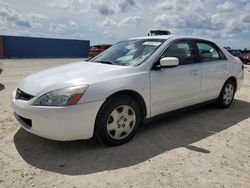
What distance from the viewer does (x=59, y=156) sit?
3.22 metres

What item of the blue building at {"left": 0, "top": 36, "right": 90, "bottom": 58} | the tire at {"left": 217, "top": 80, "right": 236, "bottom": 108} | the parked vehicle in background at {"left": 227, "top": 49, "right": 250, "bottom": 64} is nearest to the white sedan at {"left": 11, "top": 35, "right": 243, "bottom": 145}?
the tire at {"left": 217, "top": 80, "right": 236, "bottom": 108}

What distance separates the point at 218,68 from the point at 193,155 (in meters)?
2.37

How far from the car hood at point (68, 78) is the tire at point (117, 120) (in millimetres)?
361

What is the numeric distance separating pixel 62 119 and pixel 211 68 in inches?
123

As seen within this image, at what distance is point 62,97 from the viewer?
9.89ft

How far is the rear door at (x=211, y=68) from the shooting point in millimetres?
4676

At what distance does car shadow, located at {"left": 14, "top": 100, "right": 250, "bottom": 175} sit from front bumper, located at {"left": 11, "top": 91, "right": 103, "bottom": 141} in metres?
0.30

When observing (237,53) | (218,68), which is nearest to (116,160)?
(218,68)

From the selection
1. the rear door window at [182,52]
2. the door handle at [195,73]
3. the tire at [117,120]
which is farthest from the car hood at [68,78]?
the door handle at [195,73]

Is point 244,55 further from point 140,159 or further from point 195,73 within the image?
point 140,159

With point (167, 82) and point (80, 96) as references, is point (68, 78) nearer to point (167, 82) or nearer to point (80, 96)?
point (80, 96)

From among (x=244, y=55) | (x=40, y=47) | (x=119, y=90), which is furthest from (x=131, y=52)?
(x=40, y=47)

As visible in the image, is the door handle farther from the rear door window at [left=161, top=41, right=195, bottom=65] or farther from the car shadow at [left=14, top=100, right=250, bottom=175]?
the car shadow at [left=14, top=100, right=250, bottom=175]

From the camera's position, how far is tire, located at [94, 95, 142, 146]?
326 cm
